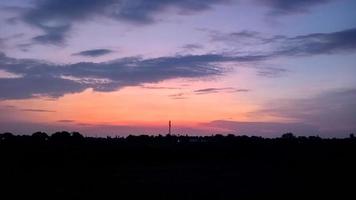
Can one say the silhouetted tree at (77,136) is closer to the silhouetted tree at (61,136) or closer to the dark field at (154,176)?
the silhouetted tree at (61,136)

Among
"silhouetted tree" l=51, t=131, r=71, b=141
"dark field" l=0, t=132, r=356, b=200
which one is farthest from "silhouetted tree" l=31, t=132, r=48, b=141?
"dark field" l=0, t=132, r=356, b=200

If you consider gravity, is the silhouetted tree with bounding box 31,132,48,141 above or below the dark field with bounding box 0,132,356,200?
above

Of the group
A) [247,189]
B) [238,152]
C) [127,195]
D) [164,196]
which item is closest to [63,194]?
[127,195]

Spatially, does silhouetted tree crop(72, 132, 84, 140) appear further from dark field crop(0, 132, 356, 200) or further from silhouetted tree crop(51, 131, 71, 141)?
dark field crop(0, 132, 356, 200)

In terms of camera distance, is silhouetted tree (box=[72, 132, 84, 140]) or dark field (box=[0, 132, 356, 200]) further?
silhouetted tree (box=[72, 132, 84, 140])

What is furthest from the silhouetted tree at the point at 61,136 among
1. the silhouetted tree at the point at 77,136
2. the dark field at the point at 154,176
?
the dark field at the point at 154,176

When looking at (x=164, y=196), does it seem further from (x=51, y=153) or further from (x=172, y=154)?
(x=172, y=154)

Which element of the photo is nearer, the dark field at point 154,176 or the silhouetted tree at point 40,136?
the dark field at point 154,176

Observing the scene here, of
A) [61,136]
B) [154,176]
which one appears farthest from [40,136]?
[154,176]

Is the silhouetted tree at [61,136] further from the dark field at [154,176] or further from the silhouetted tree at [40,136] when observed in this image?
the dark field at [154,176]

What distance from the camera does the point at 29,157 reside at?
47.5 metres

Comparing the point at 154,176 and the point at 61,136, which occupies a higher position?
the point at 61,136

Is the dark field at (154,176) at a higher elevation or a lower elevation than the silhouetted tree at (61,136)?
lower

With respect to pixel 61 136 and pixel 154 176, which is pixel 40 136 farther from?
pixel 154 176
